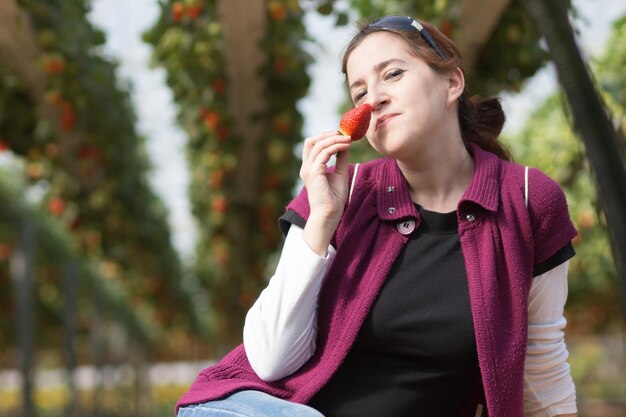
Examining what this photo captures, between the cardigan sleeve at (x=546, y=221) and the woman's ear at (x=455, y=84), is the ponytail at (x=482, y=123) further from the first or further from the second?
the cardigan sleeve at (x=546, y=221)

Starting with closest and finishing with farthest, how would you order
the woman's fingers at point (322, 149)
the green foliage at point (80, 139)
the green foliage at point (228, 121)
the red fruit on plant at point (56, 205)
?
the woman's fingers at point (322, 149) < the green foliage at point (228, 121) < the green foliage at point (80, 139) < the red fruit on plant at point (56, 205)

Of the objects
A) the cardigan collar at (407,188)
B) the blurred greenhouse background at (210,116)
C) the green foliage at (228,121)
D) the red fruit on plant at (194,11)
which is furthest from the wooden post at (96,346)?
the cardigan collar at (407,188)

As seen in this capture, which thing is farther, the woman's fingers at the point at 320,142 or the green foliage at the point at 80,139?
the green foliage at the point at 80,139

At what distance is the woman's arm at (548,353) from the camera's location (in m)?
1.56

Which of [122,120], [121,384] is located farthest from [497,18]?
[121,384]

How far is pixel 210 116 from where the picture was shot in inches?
227

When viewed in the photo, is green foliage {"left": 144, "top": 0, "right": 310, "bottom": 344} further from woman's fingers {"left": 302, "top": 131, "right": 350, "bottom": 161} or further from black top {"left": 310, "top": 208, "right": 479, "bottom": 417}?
black top {"left": 310, "top": 208, "right": 479, "bottom": 417}

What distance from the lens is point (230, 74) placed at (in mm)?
5500

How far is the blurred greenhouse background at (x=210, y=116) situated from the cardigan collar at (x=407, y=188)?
25 cm

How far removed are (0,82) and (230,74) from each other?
1.52 meters

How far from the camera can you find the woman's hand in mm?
1455

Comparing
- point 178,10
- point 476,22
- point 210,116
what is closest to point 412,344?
point 476,22

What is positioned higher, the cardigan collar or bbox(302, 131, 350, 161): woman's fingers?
bbox(302, 131, 350, 161): woman's fingers

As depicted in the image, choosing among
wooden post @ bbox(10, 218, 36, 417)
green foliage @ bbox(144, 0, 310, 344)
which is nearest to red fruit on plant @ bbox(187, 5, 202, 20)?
green foliage @ bbox(144, 0, 310, 344)
